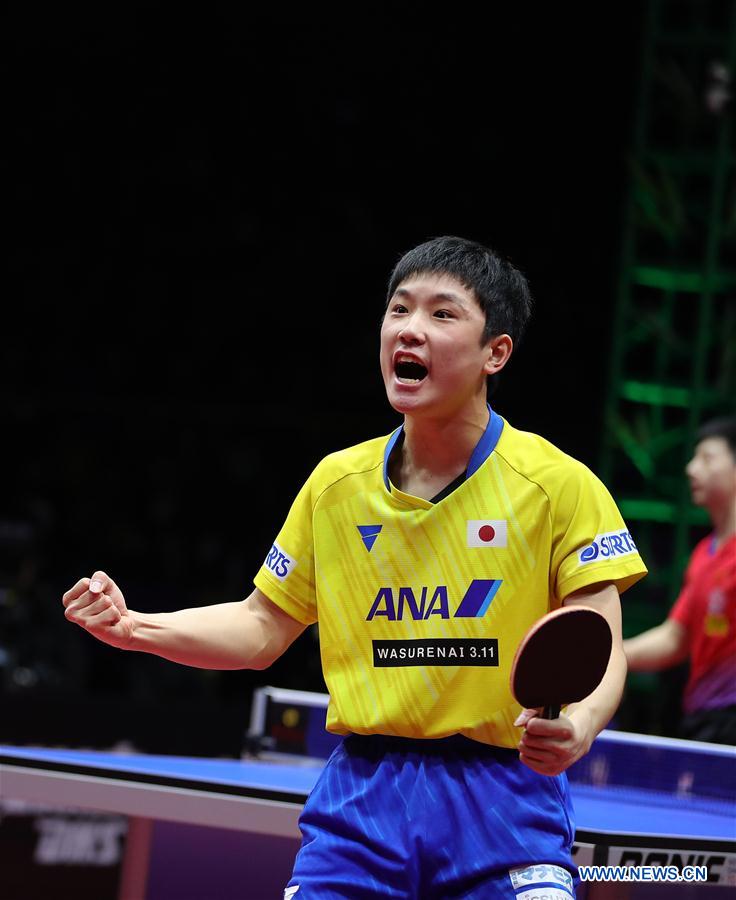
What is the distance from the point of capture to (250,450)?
1329cm

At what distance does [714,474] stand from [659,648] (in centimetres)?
73

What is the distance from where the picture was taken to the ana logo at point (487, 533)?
2.22 meters

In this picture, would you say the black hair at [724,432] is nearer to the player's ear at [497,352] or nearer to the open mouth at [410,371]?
the player's ear at [497,352]

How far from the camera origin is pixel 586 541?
2178mm

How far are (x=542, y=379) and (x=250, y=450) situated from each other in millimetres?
2997

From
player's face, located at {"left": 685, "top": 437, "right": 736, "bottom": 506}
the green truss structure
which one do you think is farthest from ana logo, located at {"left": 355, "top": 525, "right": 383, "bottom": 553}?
the green truss structure

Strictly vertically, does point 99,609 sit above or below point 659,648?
above

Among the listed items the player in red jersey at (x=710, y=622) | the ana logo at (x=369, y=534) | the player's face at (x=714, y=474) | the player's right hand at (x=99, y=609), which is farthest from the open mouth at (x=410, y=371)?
the player's face at (x=714, y=474)

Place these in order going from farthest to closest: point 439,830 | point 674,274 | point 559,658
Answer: point 674,274 < point 439,830 < point 559,658

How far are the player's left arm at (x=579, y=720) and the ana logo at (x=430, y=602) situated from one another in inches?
5.4

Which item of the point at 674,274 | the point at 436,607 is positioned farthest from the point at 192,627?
the point at 674,274

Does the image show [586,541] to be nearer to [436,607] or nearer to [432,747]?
[436,607]

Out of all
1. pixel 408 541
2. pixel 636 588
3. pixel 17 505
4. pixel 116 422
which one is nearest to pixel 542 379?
pixel 636 588

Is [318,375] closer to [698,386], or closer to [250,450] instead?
[250,450]
